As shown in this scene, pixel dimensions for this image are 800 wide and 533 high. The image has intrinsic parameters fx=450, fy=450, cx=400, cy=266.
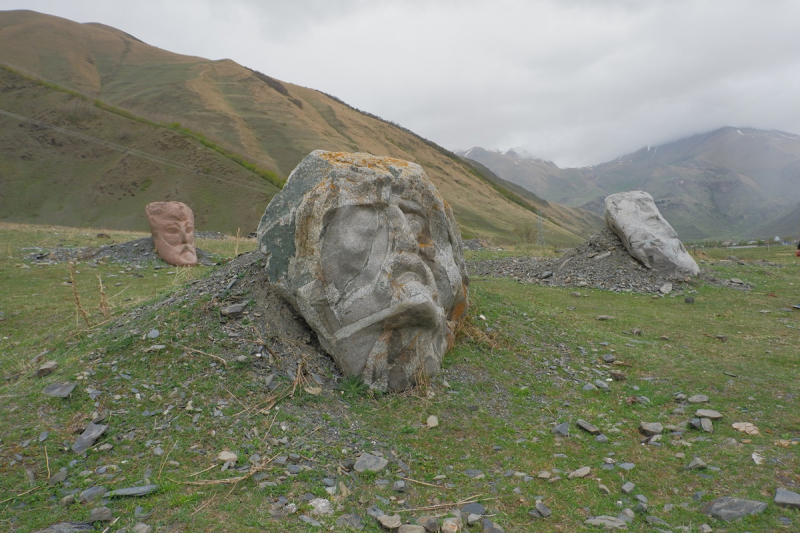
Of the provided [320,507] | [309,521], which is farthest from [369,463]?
[309,521]

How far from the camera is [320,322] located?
23.2ft

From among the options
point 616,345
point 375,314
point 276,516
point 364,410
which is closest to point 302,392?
point 364,410

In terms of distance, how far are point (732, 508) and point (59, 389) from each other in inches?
314

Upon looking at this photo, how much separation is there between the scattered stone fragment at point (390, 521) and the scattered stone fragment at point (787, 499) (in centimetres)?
372

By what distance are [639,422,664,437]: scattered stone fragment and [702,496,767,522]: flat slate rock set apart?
159cm

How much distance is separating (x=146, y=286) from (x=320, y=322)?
10621 mm

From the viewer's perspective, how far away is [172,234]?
64.0 feet

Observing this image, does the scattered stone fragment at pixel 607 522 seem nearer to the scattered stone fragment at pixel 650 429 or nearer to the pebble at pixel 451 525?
the pebble at pixel 451 525

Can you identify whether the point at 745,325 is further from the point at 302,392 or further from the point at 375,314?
the point at 302,392

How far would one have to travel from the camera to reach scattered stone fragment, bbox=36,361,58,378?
663 cm

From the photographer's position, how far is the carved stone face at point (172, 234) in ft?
63.2

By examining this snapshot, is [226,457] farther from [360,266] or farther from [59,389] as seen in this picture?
[360,266]

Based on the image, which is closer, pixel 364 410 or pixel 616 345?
pixel 364 410

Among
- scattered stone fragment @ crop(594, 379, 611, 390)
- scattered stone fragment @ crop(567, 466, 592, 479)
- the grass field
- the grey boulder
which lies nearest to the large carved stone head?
the grass field
